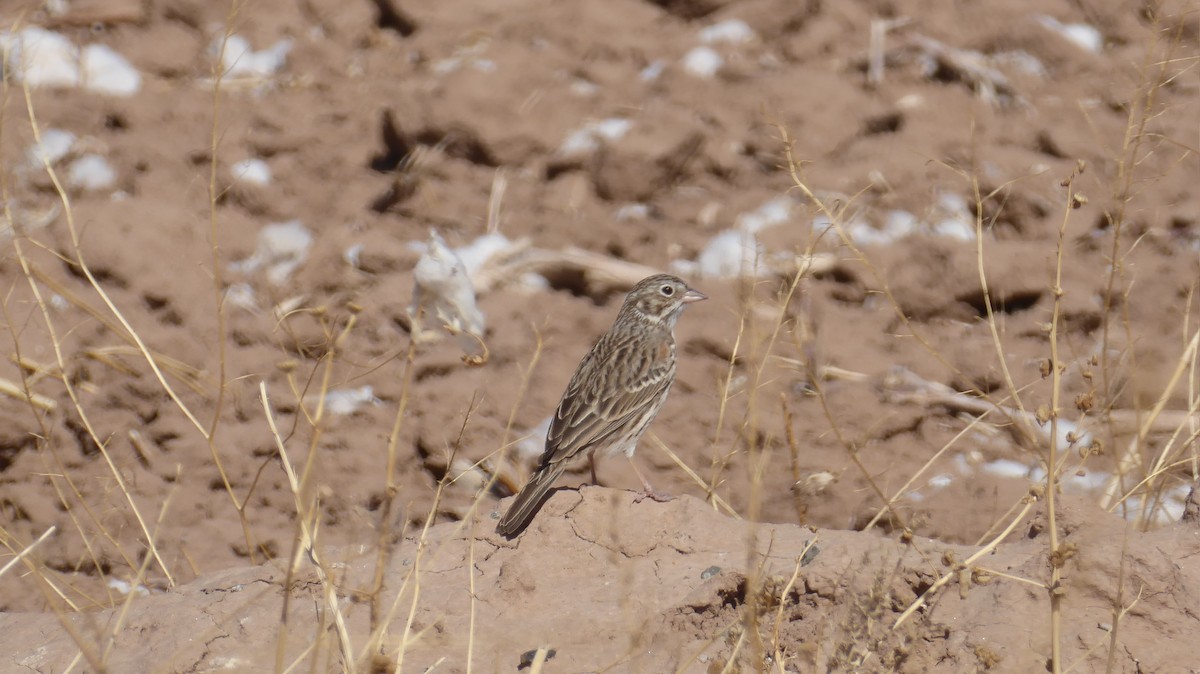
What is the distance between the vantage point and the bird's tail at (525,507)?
16.5 ft

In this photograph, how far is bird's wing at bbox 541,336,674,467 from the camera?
5.98 meters

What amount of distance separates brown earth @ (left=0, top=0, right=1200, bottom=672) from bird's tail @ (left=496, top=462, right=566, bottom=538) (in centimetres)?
6

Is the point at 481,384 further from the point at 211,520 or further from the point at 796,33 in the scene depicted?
the point at 796,33

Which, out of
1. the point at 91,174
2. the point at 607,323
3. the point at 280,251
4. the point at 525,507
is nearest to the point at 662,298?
A: the point at 607,323

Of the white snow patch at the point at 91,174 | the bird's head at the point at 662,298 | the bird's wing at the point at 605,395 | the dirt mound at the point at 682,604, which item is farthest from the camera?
the white snow patch at the point at 91,174

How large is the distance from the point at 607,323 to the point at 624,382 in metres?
1.33

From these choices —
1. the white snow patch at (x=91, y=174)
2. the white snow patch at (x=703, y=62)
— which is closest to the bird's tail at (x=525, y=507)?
the white snow patch at (x=91, y=174)

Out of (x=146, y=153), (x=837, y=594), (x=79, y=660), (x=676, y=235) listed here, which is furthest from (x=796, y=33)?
(x=79, y=660)

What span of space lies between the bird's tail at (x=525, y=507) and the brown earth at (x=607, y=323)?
0.19 ft

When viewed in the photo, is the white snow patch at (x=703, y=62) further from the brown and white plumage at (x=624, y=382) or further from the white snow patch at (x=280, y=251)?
the white snow patch at (x=280, y=251)

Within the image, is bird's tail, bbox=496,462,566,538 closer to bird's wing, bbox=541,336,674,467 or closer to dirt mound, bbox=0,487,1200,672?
dirt mound, bbox=0,487,1200,672

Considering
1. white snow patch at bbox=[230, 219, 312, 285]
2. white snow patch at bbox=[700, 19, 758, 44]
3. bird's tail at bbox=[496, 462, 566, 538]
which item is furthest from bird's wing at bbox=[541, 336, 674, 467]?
white snow patch at bbox=[700, 19, 758, 44]

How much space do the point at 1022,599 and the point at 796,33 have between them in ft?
18.4

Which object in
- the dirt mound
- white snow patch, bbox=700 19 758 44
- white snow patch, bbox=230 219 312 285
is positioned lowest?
white snow patch, bbox=230 219 312 285
